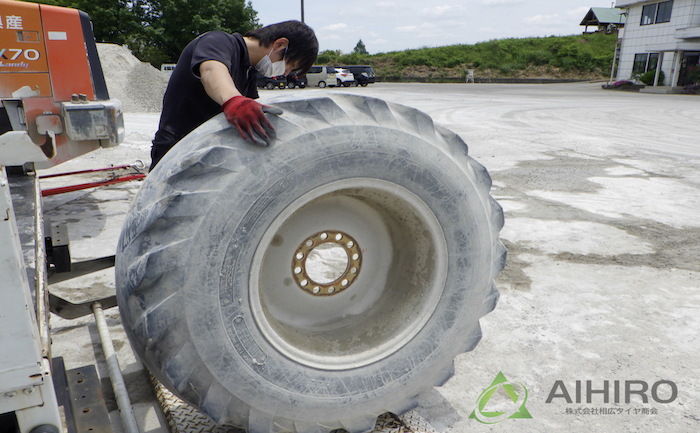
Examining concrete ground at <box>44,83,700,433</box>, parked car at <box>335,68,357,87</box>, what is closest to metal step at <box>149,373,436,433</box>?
concrete ground at <box>44,83,700,433</box>

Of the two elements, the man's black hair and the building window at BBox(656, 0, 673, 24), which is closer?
the man's black hair

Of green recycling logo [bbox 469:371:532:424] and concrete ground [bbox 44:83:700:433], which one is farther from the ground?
concrete ground [bbox 44:83:700:433]

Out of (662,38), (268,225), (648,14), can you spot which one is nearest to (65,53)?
(268,225)

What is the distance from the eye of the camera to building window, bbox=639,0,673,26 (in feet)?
110

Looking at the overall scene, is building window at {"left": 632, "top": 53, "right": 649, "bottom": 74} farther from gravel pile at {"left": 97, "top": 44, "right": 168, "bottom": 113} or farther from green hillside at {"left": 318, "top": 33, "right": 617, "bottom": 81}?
gravel pile at {"left": 97, "top": 44, "right": 168, "bottom": 113}

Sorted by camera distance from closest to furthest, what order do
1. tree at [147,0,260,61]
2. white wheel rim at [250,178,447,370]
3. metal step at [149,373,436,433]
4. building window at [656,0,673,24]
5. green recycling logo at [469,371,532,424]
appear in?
white wheel rim at [250,178,447,370] < metal step at [149,373,436,433] < green recycling logo at [469,371,532,424] < building window at [656,0,673,24] < tree at [147,0,260,61]

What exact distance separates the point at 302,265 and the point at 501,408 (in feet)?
3.72

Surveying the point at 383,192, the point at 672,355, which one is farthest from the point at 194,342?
the point at 672,355

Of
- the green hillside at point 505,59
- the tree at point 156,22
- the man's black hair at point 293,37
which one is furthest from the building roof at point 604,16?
the man's black hair at point 293,37

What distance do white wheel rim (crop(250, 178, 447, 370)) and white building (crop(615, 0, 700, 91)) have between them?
3589 centimetres

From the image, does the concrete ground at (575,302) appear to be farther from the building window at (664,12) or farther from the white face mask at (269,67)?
the building window at (664,12)

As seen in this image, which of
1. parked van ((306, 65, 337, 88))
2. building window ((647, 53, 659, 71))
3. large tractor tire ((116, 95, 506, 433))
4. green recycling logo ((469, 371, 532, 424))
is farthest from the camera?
building window ((647, 53, 659, 71))

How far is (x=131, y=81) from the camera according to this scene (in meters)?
15.9

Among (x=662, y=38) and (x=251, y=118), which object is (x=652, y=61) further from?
(x=251, y=118)
